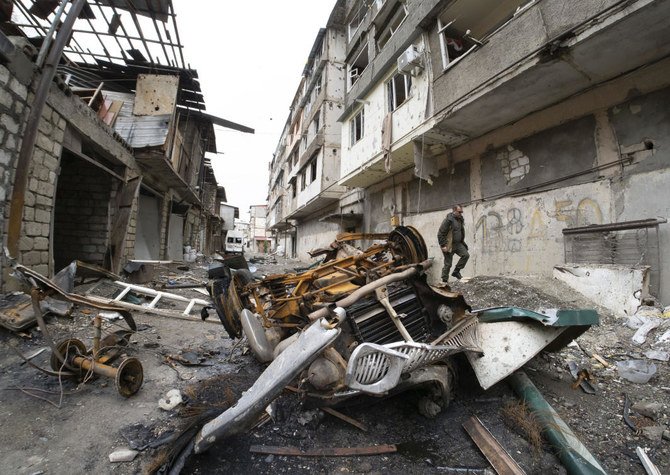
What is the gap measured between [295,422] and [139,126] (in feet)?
27.9

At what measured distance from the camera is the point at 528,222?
6.17 meters

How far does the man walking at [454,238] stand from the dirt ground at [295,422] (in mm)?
3052

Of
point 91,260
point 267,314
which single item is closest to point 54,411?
point 267,314

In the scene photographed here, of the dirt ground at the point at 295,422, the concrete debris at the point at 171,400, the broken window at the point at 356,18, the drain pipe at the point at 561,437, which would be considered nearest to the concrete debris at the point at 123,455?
the dirt ground at the point at 295,422

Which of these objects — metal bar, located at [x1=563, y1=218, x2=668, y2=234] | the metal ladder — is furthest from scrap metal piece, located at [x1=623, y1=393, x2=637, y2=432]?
the metal ladder

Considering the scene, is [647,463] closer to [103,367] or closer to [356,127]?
[103,367]

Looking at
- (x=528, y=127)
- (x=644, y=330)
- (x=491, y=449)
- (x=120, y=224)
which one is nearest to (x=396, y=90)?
(x=528, y=127)

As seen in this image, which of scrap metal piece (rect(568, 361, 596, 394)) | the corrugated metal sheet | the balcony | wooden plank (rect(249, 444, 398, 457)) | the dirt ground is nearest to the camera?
the dirt ground

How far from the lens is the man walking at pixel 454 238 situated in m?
6.34

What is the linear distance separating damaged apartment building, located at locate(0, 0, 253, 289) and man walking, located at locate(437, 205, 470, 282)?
6938 mm

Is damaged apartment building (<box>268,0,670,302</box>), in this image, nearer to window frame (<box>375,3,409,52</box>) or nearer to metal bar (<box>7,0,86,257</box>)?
window frame (<box>375,3,409,52</box>)

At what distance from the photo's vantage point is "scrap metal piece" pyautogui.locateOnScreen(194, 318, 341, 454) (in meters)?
1.63

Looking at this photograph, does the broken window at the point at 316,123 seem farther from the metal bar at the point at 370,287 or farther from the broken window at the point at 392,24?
the metal bar at the point at 370,287

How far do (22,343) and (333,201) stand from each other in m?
14.4
